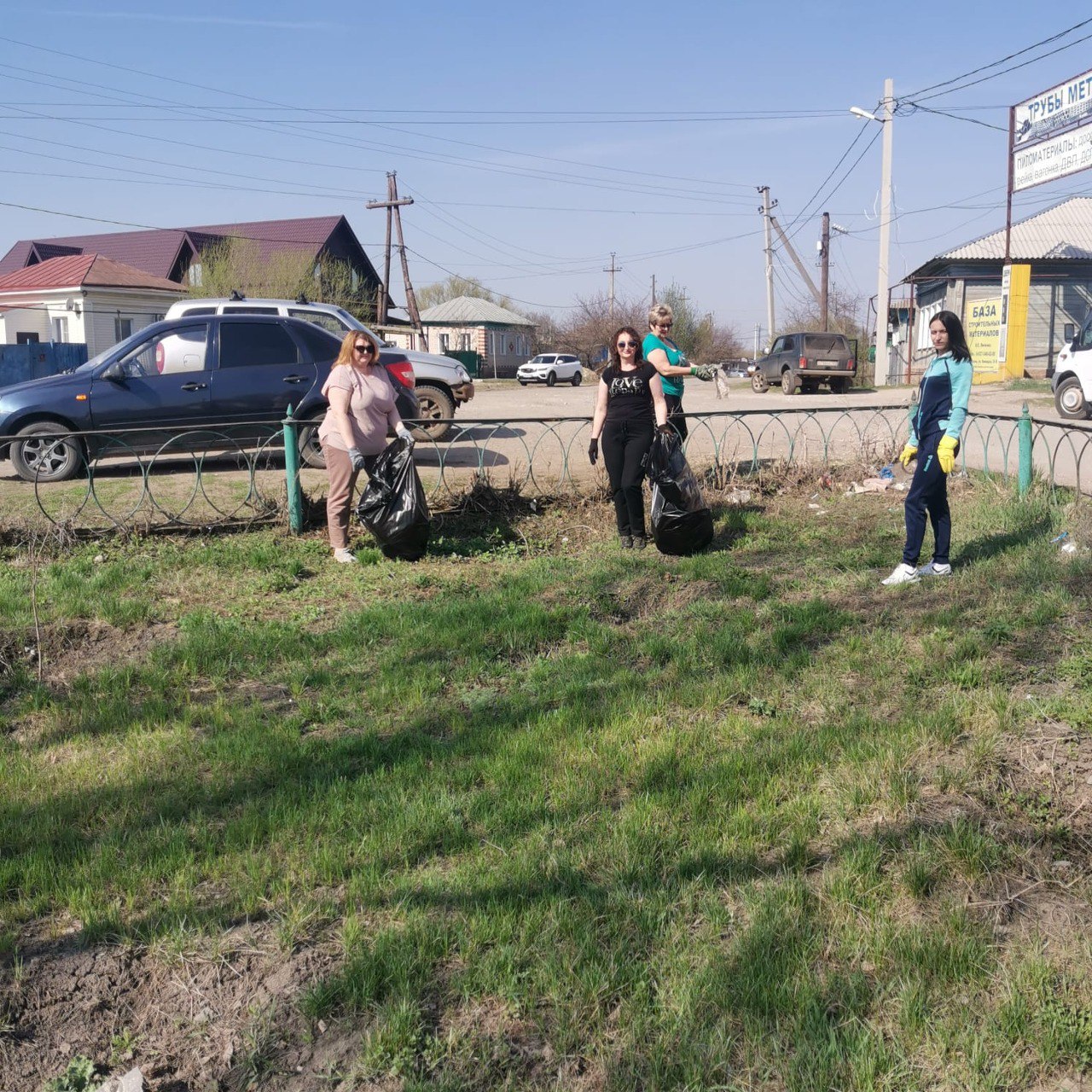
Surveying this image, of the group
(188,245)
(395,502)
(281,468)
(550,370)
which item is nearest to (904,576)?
(395,502)

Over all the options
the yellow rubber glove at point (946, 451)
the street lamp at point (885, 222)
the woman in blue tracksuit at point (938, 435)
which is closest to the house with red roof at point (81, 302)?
the street lamp at point (885, 222)

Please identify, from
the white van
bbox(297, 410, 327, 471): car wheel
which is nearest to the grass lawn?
bbox(297, 410, 327, 471): car wheel

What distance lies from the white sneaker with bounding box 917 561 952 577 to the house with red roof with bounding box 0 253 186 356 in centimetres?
3082

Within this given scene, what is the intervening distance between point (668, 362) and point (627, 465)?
1.18 meters

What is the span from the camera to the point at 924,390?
6355 millimetres

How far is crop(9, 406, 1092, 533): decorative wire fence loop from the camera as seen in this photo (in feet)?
26.5

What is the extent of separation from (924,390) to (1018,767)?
10.0ft

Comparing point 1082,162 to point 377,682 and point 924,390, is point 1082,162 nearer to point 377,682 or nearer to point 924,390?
point 924,390

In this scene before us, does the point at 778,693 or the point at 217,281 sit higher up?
the point at 217,281

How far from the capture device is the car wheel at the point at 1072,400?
54.1 feet

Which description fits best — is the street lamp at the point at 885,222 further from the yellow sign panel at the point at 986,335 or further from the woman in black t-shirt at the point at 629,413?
the woman in black t-shirt at the point at 629,413

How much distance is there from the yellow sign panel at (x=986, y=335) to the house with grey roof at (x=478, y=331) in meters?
30.5

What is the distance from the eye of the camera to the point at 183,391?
34.1 feet

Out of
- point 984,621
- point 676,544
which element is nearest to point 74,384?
point 676,544
